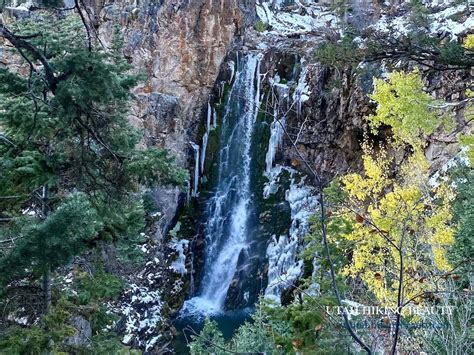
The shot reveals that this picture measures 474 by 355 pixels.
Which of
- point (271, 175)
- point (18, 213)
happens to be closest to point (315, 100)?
point (271, 175)

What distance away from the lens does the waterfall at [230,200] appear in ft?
50.1

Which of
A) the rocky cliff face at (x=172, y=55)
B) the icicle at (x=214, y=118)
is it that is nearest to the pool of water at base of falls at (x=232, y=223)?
the icicle at (x=214, y=118)

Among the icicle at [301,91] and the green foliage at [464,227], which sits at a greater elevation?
the icicle at [301,91]

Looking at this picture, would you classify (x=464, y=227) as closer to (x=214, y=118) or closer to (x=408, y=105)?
(x=408, y=105)

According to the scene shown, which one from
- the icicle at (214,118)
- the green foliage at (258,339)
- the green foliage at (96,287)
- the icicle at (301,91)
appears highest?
the icicle at (301,91)

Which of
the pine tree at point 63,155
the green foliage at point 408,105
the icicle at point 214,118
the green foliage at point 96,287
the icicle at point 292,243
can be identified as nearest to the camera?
the pine tree at point 63,155

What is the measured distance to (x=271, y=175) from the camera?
1717 cm

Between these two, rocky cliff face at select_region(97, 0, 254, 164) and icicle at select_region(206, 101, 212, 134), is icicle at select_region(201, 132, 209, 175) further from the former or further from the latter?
rocky cliff face at select_region(97, 0, 254, 164)

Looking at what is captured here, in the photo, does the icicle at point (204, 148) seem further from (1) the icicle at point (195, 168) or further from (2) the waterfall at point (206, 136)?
(1) the icicle at point (195, 168)

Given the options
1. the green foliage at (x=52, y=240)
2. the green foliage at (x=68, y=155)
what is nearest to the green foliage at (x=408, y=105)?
the green foliage at (x=68, y=155)

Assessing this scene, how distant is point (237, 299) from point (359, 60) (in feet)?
38.5

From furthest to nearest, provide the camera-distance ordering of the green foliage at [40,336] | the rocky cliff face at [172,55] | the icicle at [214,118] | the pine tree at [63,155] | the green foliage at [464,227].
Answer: the icicle at [214,118] → the rocky cliff face at [172,55] → the green foliage at [464,227] → the green foliage at [40,336] → the pine tree at [63,155]

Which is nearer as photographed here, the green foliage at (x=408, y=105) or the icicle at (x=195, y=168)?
the green foliage at (x=408, y=105)

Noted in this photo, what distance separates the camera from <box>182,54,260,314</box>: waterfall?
15281 millimetres
